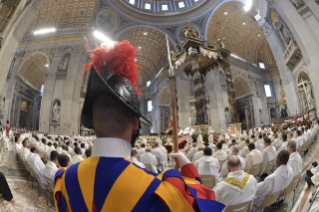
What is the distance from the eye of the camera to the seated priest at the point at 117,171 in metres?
0.67

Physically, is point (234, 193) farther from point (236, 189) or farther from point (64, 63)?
point (64, 63)

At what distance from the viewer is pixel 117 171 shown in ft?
2.39

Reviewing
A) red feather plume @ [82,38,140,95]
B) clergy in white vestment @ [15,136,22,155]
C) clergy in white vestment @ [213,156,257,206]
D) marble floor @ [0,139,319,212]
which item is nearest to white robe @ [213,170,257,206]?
clergy in white vestment @ [213,156,257,206]

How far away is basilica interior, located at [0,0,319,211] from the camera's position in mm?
5234

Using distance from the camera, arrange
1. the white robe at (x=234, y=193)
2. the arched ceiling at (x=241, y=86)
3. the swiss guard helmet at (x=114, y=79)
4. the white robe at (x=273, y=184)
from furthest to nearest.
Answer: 1. the arched ceiling at (x=241, y=86)
2. the white robe at (x=273, y=184)
3. the white robe at (x=234, y=193)
4. the swiss guard helmet at (x=114, y=79)

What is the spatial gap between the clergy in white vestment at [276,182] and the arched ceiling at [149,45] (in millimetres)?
16341

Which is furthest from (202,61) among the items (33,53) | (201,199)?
(201,199)

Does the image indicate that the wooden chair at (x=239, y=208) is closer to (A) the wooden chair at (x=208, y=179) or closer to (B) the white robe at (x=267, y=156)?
(A) the wooden chair at (x=208, y=179)

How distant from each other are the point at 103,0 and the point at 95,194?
763 inches

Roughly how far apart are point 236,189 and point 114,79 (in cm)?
194

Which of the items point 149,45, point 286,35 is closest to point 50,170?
point 286,35

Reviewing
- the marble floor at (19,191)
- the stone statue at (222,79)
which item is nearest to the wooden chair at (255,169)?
the marble floor at (19,191)

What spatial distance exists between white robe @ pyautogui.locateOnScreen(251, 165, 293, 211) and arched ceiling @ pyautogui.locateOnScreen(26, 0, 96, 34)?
37.5 ft

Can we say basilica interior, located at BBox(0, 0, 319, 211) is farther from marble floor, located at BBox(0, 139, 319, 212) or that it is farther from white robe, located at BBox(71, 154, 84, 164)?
white robe, located at BBox(71, 154, 84, 164)
